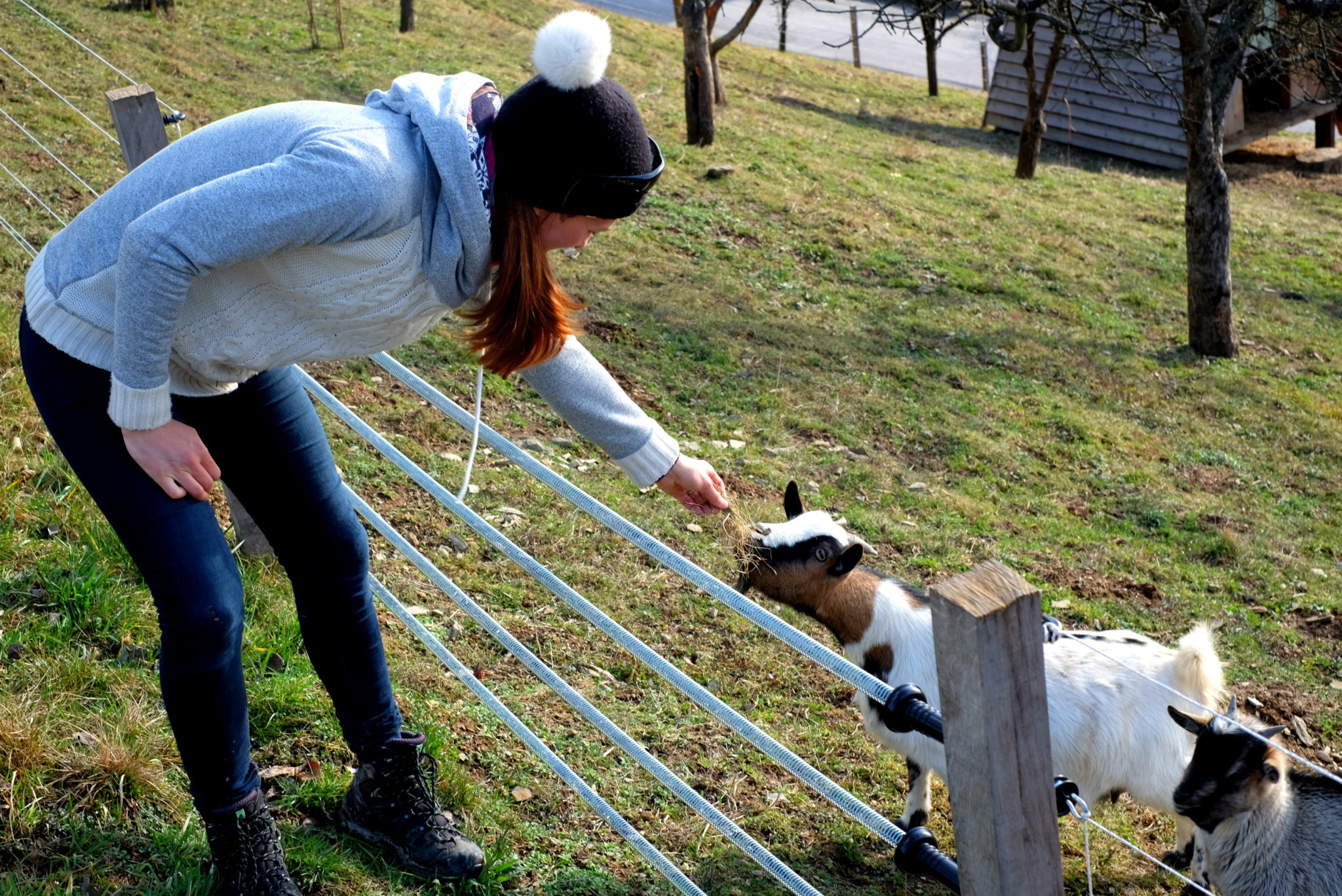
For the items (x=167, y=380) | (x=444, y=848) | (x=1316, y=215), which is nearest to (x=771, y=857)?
(x=444, y=848)

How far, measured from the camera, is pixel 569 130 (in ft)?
5.75

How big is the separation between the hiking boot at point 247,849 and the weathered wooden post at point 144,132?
4.33 ft

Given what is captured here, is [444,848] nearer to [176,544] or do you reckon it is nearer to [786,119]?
[176,544]

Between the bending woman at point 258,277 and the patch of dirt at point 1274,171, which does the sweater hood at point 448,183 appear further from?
the patch of dirt at point 1274,171

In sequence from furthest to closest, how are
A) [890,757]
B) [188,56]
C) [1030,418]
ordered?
[188,56] → [1030,418] → [890,757]

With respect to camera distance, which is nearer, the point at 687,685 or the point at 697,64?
the point at 687,685

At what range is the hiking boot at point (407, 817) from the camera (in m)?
2.45

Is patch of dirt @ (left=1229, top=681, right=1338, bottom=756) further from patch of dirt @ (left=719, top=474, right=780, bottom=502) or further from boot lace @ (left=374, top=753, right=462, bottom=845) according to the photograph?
boot lace @ (left=374, top=753, right=462, bottom=845)

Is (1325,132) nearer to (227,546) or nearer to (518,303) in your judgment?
(518,303)

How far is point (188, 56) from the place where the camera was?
1042cm

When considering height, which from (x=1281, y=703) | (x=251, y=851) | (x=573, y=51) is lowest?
(x=1281, y=703)

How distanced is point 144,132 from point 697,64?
8262mm

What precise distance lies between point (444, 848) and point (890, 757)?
A: 1.81 m

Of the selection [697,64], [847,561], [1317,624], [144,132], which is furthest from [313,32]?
[1317,624]
